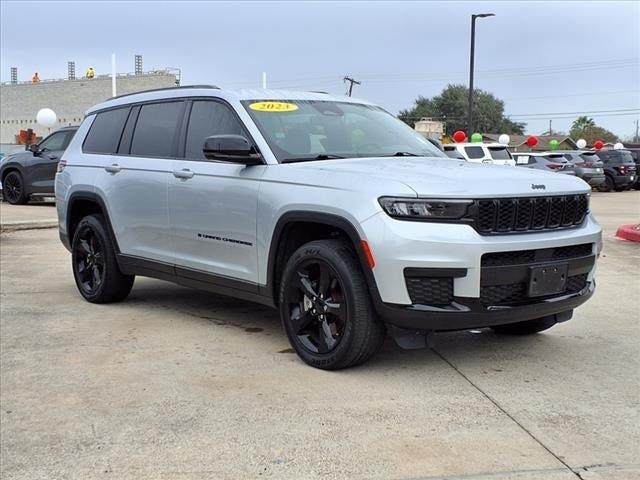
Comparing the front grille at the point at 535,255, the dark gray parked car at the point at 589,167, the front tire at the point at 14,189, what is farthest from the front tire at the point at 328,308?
the dark gray parked car at the point at 589,167

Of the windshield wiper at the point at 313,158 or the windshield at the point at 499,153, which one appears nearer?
the windshield wiper at the point at 313,158

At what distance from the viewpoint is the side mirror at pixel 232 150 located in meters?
4.73

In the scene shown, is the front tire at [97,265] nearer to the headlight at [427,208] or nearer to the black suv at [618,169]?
the headlight at [427,208]

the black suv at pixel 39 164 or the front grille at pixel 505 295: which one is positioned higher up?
the black suv at pixel 39 164

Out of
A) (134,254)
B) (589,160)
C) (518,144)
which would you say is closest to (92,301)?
(134,254)

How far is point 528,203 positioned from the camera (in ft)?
13.8

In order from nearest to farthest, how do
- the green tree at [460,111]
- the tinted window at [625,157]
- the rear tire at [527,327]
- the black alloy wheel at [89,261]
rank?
the rear tire at [527,327], the black alloy wheel at [89,261], the tinted window at [625,157], the green tree at [460,111]

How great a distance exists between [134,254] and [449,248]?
325cm

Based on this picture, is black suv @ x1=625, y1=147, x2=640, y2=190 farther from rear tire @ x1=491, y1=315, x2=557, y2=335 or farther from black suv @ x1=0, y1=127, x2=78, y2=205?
rear tire @ x1=491, y1=315, x2=557, y2=335

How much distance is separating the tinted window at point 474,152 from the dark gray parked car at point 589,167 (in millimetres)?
4880

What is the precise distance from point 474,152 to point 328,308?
19369 mm

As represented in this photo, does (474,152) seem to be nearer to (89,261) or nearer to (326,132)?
(89,261)

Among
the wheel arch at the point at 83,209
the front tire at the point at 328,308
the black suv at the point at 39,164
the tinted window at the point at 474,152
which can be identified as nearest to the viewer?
the front tire at the point at 328,308

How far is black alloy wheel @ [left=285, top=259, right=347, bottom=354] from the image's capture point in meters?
4.37
